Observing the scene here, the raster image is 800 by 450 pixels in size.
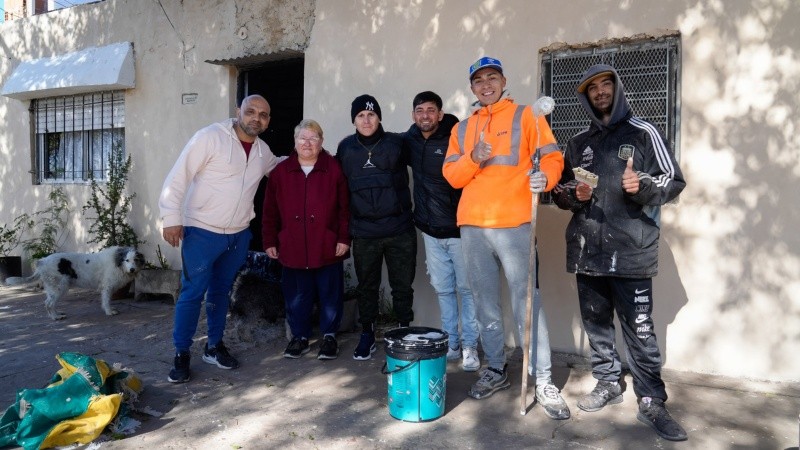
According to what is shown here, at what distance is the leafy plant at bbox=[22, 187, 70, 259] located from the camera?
26.3 feet

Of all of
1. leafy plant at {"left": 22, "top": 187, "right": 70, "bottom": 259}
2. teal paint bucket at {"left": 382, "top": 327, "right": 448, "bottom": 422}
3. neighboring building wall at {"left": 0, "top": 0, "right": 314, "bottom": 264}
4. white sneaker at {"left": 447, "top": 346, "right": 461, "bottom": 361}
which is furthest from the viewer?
leafy plant at {"left": 22, "top": 187, "right": 70, "bottom": 259}

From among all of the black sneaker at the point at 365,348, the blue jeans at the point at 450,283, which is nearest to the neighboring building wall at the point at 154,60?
the blue jeans at the point at 450,283

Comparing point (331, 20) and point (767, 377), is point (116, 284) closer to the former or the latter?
point (331, 20)

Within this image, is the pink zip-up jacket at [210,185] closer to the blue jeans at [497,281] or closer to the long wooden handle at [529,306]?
the blue jeans at [497,281]

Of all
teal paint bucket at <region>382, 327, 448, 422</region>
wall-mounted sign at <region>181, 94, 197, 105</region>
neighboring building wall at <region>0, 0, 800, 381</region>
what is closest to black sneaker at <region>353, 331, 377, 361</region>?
neighboring building wall at <region>0, 0, 800, 381</region>

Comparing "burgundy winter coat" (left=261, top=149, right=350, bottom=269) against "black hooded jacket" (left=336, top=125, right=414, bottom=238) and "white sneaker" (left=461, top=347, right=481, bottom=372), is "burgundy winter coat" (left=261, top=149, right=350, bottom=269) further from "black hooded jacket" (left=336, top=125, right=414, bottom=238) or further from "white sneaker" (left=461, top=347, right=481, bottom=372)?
"white sneaker" (left=461, top=347, right=481, bottom=372)

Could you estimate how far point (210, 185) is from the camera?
4.23m

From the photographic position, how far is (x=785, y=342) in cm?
396

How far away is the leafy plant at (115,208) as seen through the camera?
723cm

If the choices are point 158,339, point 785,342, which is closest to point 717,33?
point 785,342

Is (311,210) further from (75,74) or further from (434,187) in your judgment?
(75,74)

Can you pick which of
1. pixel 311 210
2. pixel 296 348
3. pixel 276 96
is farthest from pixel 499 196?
pixel 276 96

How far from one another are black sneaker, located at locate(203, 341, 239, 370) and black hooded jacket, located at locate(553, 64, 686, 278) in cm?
271

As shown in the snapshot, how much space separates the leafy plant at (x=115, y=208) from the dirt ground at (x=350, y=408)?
2.27 metres
